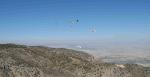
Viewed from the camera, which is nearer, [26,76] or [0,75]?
[0,75]

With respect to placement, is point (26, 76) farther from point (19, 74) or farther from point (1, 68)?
point (1, 68)

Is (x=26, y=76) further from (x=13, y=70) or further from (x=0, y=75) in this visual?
(x=0, y=75)

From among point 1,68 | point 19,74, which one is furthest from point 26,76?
point 1,68

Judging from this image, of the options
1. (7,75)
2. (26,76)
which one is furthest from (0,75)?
(26,76)

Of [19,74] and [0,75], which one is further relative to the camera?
[19,74]

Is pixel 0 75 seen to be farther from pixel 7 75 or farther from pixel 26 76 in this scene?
pixel 26 76
